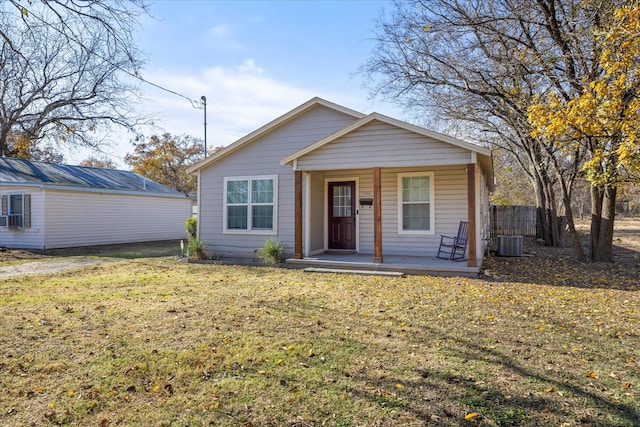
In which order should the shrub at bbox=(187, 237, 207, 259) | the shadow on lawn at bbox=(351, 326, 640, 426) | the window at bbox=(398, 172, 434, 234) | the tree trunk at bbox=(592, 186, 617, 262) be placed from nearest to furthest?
A: the shadow on lawn at bbox=(351, 326, 640, 426), the tree trunk at bbox=(592, 186, 617, 262), the window at bbox=(398, 172, 434, 234), the shrub at bbox=(187, 237, 207, 259)

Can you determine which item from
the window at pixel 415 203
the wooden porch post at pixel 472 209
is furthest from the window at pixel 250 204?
the wooden porch post at pixel 472 209

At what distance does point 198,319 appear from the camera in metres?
5.04

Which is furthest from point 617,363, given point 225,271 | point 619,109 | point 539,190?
point 539,190

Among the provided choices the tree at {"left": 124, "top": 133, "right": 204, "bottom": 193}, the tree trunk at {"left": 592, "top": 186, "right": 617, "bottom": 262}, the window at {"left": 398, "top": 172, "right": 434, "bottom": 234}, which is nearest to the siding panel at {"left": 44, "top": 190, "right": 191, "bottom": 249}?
the window at {"left": 398, "top": 172, "right": 434, "bottom": 234}

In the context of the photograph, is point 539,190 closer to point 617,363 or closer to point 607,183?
point 607,183

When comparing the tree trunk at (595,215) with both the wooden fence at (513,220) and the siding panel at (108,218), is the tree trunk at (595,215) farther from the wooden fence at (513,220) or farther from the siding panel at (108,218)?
the siding panel at (108,218)

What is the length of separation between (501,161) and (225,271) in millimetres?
22012

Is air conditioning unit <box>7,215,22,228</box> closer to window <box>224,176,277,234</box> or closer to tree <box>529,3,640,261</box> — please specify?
window <box>224,176,277,234</box>

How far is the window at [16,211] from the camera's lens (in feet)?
49.3

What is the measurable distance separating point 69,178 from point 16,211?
90.7 inches

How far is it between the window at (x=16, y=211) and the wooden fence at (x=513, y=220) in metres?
20.1

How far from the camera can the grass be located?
280cm

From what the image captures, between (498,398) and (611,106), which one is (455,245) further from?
(498,398)

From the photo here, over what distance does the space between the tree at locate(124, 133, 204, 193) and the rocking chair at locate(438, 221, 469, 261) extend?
29.7 metres
